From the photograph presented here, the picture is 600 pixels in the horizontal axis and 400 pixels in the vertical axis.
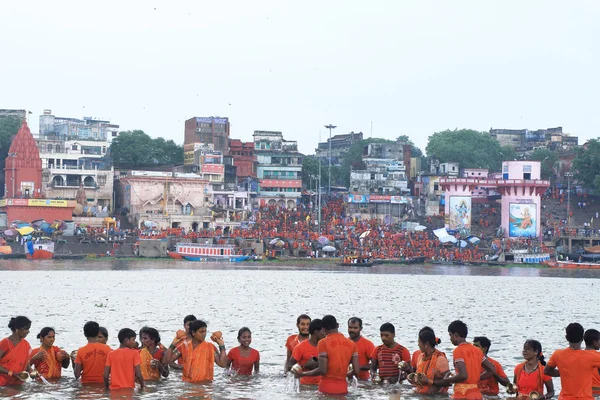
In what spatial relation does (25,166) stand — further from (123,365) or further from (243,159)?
(123,365)

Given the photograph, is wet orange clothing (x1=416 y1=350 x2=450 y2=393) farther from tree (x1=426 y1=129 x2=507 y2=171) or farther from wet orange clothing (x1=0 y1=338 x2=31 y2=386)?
tree (x1=426 y1=129 x2=507 y2=171)

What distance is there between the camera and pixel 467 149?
131 m

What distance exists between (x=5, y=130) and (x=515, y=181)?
5376 cm

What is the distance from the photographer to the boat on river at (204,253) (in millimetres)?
96500

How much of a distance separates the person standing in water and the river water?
1973mm

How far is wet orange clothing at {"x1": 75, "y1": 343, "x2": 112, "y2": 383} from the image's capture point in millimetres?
17891

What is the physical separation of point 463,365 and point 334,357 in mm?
1910

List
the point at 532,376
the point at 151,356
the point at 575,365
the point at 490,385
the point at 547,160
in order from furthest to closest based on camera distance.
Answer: the point at 547,160, the point at 151,356, the point at 490,385, the point at 532,376, the point at 575,365

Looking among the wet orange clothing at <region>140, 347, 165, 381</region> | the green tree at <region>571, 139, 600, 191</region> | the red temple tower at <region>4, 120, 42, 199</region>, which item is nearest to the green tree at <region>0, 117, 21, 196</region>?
the red temple tower at <region>4, 120, 42, 199</region>

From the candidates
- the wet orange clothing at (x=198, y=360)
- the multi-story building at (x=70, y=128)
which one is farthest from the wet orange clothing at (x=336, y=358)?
the multi-story building at (x=70, y=128)

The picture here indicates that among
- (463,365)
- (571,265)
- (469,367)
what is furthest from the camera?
(571,265)

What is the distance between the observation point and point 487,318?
43.7 m

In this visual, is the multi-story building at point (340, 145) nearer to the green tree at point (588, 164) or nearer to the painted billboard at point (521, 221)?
the green tree at point (588, 164)

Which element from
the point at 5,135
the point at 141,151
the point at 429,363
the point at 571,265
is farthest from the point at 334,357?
the point at 141,151
